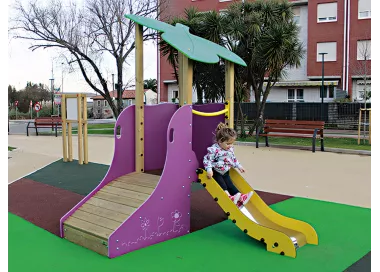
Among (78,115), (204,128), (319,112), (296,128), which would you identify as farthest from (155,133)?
(319,112)

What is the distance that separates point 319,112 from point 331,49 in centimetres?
718

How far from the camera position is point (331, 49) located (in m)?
28.0

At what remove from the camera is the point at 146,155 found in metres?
4.91

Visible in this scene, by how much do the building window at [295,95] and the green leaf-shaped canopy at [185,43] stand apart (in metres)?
25.5

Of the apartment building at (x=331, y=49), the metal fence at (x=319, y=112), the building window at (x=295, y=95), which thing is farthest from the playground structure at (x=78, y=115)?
the building window at (x=295, y=95)

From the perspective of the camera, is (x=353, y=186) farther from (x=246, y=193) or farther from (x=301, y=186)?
(x=246, y=193)

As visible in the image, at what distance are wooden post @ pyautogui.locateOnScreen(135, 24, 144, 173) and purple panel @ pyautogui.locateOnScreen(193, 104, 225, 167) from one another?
786 mm

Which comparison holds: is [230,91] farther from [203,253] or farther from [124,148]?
[203,253]

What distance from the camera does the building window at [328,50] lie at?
27.9 m

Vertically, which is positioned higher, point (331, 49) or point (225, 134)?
point (331, 49)

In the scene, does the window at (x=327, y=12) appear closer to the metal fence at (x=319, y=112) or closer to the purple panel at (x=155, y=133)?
the metal fence at (x=319, y=112)

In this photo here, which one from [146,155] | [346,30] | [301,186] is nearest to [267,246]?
[146,155]

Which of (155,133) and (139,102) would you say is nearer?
(139,102)

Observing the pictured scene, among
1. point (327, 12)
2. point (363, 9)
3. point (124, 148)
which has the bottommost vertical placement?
point (124, 148)
